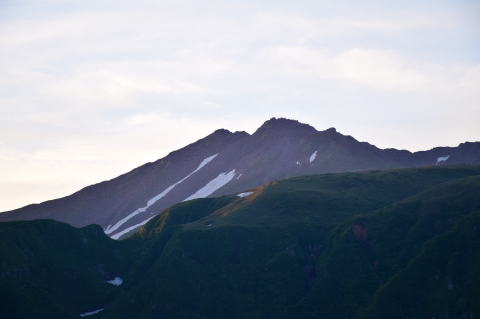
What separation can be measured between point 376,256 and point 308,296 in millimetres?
24257

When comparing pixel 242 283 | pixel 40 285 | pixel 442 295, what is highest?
pixel 40 285

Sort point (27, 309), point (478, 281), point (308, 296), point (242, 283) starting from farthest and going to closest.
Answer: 1. point (242, 283)
2. point (308, 296)
3. point (27, 309)
4. point (478, 281)

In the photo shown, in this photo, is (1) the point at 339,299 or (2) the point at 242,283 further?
(2) the point at 242,283

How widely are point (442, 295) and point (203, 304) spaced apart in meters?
63.2

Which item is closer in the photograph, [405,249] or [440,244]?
[440,244]

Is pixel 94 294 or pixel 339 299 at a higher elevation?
pixel 94 294

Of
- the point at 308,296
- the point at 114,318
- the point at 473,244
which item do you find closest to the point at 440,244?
the point at 473,244

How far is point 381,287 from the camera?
17788 centimetres

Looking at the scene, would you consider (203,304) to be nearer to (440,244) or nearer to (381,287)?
(381,287)

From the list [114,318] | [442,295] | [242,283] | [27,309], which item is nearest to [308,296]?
[242,283]

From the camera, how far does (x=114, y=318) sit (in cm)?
18662

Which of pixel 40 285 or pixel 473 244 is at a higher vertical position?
pixel 40 285

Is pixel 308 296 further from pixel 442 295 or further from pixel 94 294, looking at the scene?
pixel 94 294

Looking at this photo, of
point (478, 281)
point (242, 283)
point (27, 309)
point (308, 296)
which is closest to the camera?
point (478, 281)
